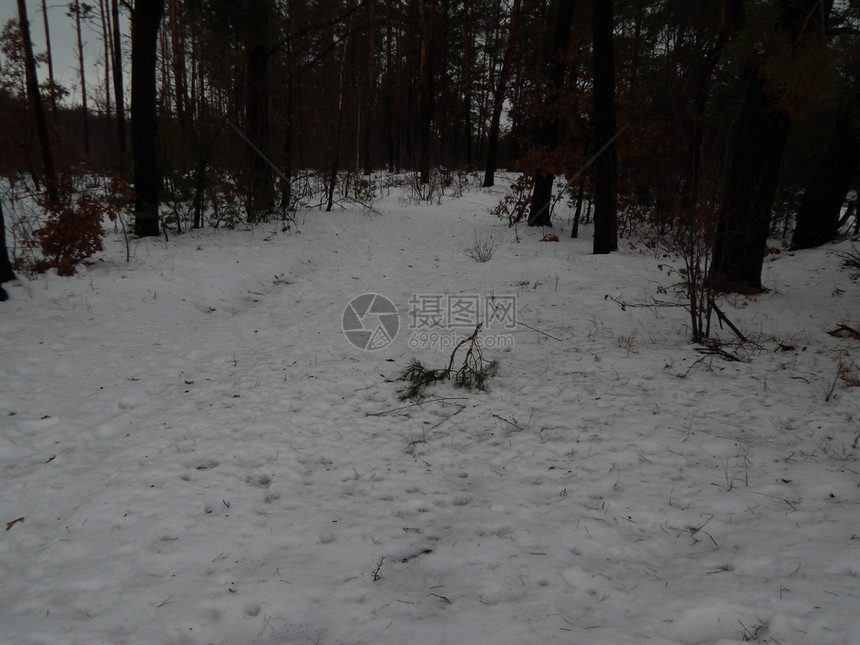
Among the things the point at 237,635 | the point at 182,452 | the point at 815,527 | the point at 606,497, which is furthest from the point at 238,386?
the point at 815,527

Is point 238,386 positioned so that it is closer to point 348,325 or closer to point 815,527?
point 348,325

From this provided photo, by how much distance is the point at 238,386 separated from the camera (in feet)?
13.8

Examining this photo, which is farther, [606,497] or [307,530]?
[606,497]

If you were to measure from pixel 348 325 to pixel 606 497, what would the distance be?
3.94m

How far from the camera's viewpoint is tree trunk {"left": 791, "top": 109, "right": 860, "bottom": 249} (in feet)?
28.1

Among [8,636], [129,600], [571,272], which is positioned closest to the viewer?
[8,636]

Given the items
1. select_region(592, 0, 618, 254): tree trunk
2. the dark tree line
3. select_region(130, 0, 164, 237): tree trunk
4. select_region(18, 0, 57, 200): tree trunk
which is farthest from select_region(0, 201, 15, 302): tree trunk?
select_region(18, 0, 57, 200): tree trunk

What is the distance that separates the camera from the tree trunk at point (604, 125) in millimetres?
8273

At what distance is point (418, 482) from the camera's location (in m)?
2.95

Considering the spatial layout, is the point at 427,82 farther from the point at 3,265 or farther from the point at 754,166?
the point at 3,265

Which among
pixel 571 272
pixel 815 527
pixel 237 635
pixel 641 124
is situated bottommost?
pixel 237 635

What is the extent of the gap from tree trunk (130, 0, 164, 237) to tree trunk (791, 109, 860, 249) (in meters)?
12.7

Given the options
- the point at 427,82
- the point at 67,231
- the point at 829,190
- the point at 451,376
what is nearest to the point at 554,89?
the point at 829,190

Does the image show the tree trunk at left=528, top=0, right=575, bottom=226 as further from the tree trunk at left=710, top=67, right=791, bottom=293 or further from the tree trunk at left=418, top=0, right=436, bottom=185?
the tree trunk at left=418, top=0, right=436, bottom=185
